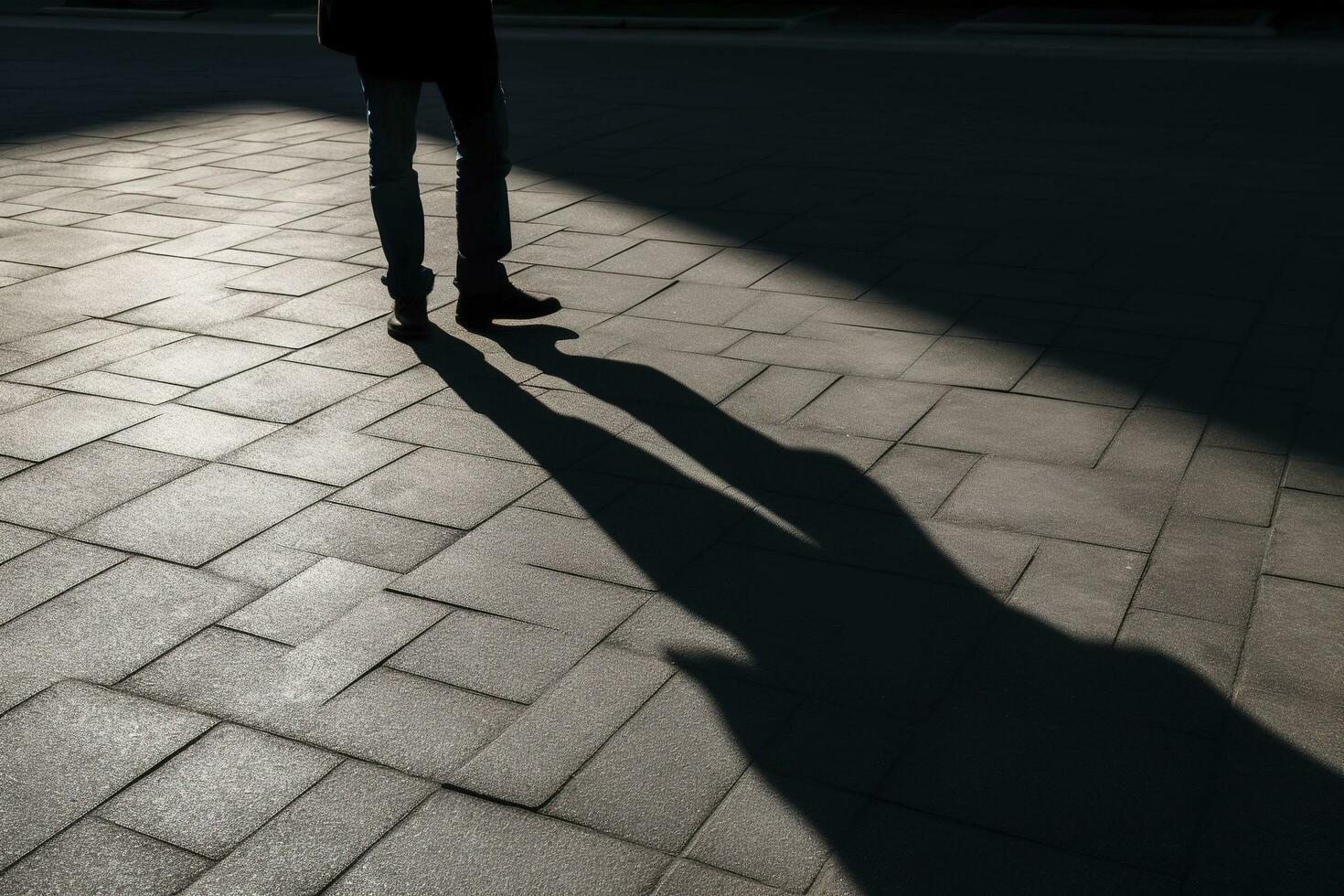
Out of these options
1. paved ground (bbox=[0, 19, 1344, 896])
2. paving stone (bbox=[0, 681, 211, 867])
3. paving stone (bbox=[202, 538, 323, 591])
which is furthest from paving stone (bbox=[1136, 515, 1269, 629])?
paving stone (bbox=[0, 681, 211, 867])

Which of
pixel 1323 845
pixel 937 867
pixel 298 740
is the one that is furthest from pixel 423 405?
pixel 1323 845

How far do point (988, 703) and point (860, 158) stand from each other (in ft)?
17.8

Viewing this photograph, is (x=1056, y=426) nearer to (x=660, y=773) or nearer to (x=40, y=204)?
(x=660, y=773)

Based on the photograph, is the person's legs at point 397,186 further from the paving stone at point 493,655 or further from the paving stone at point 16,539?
the paving stone at point 493,655

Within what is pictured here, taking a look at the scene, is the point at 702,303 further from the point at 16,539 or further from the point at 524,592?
the point at 16,539

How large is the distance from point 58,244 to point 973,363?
4.08 m

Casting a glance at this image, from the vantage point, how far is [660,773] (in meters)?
2.42

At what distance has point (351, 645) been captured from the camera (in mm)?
2842

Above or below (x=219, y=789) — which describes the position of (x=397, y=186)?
above

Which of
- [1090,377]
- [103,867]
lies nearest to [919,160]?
[1090,377]

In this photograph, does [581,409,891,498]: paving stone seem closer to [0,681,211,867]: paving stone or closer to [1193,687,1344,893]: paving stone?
[1193,687,1344,893]: paving stone

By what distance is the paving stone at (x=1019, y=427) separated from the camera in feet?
12.3

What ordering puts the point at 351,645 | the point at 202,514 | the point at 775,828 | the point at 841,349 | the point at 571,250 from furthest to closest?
the point at 571,250, the point at 841,349, the point at 202,514, the point at 351,645, the point at 775,828

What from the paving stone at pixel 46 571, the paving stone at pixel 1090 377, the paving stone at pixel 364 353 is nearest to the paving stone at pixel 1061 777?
the paving stone at pixel 1090 377
